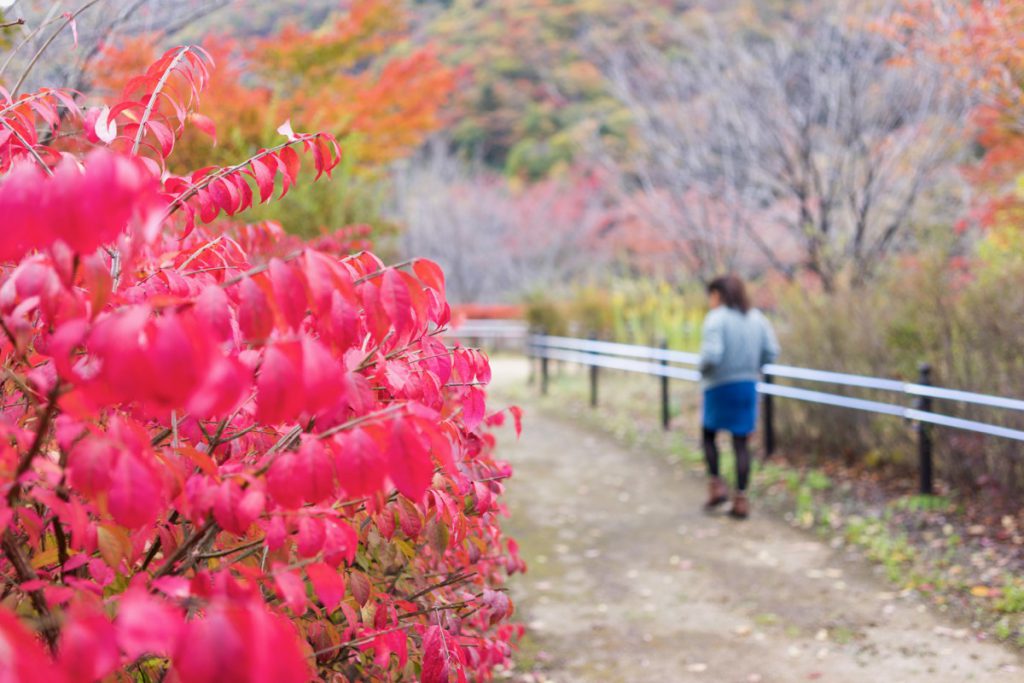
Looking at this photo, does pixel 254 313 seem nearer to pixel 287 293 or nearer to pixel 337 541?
pixel 287 293

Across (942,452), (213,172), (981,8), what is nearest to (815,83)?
(981,8)

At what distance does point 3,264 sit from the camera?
1.88 meters

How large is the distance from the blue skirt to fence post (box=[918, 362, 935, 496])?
1098 mm

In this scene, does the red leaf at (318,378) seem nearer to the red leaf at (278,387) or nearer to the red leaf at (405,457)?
the red leaf at (278,387)

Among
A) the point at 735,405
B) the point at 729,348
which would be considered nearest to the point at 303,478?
the point at 729,348

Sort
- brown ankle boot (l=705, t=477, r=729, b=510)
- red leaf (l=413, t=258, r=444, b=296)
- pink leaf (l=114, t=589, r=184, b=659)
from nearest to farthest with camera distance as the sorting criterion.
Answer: pink leaf (l=114, t=589, r=184, b=659)
red leaf (l=413, t=258, r=444, b=296)
brown ankle boot (l=705, t=477, r=729, b=510)

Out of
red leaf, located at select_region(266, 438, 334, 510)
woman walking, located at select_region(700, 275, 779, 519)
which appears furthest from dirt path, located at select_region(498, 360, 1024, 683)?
red leaf, located at select_region(266, 438, 334, 510)

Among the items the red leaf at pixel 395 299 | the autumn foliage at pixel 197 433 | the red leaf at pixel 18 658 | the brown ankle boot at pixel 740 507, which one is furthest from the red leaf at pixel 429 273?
the brown ankle boot at pixel 740 507

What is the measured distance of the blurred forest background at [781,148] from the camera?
20.7 feet

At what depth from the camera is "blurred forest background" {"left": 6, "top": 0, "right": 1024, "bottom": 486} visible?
632 cm

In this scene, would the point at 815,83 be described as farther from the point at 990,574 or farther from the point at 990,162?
the point at 990,574

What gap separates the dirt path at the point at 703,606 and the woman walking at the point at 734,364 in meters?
0.63

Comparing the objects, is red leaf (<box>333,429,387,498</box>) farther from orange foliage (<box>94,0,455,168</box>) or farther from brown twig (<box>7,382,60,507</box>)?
orange foliage (<box>94,0,455,168</box>)

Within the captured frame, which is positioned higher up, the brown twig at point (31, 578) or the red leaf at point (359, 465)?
the red leaf at point (359, 465)
